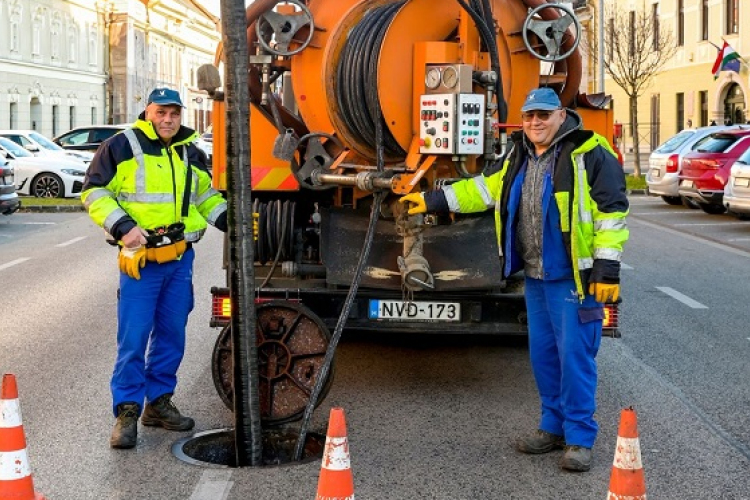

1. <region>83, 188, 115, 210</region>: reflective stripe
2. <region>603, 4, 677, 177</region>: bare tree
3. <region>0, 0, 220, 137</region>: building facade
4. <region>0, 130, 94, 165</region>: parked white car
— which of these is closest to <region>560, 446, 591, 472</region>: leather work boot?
<region>83, 188, 115, 210</region>: reflective stripe

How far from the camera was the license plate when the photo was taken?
8211mm

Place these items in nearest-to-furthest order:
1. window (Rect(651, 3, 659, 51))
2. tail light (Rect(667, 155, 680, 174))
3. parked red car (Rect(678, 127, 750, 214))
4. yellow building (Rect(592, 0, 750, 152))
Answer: parked red car (Rect(678, 127, 750, 214)) < tail light (Rect(667, 155, 680, 174)) < yellow building (Rect(592, 0, 750, 152)) < window (Rect(651, 3, 659, 51))

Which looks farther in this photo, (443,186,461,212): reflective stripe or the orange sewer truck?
the orange sewer truck

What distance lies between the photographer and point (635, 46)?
140 ft

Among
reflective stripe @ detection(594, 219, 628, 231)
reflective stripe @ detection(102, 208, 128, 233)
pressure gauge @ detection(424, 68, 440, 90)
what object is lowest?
reflective stripe @ detection(594, 219, 628, 231)

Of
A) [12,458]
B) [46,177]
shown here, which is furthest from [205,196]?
[46,177]

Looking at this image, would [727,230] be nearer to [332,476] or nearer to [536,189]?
[536,189]

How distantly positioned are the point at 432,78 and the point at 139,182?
180cm

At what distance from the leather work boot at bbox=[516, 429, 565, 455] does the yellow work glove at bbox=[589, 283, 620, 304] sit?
2.70 feet

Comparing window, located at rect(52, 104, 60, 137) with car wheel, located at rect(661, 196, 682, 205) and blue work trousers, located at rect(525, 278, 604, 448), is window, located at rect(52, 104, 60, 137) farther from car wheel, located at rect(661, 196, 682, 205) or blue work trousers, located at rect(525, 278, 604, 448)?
blue work trousers, located at rect(525, 278, 604, 448)

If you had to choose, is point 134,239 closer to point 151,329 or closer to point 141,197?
point 141,197

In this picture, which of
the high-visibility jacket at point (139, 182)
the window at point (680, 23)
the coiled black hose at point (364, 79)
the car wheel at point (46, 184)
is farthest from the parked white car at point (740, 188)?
the window at point (680, 23)

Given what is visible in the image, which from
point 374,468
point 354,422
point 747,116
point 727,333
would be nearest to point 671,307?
point 727,333

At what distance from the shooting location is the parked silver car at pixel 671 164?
26938 millimetres
